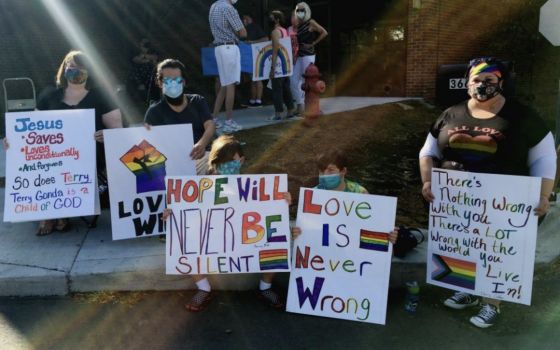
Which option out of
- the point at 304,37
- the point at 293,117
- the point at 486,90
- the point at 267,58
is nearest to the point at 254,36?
the point at 267,58

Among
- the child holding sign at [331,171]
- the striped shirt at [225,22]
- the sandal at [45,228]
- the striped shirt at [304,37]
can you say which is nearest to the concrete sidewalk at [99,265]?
the sandal at [45,228]

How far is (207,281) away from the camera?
12.3 feet

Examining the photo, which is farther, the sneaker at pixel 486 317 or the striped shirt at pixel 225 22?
the striped shirt at pixel 225 22

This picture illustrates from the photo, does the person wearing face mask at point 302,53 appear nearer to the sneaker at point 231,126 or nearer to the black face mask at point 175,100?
the sneaker at point 231,126

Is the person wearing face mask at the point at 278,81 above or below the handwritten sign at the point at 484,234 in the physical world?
above

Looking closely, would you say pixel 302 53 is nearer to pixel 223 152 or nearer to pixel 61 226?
pixel 61 226

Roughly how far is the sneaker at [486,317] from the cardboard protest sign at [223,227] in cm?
130

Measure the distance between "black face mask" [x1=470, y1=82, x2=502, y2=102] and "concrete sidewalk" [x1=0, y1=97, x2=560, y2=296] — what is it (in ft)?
4.51

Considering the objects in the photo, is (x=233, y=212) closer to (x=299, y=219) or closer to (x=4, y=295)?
(x=299, y=219)

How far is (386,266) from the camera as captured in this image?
11.1 feet

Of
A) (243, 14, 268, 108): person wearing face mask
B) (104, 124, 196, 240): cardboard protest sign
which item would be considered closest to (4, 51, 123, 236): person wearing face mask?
(104, 124, 196, 240): cardboard protest sign

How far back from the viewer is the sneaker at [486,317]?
3318 millimetres

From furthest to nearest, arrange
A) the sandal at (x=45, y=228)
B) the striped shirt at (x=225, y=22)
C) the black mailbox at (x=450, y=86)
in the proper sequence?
the black mailbox at (x=450, y=86), the striped shirt at (x=225, y=22), the sandal at (x=45, y=228)

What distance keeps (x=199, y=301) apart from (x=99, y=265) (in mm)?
949
